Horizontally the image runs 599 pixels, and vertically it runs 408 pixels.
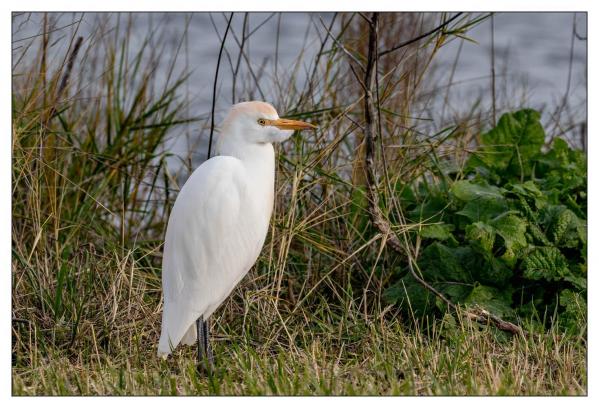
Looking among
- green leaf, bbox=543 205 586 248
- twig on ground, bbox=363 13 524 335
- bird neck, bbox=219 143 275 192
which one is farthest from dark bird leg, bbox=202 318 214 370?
green leaf, bbox=543 205 586 248

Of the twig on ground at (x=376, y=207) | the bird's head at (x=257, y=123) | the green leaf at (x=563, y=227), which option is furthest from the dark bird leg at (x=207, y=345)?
the green leaf at (x=563, y=227)

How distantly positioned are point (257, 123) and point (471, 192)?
95cm

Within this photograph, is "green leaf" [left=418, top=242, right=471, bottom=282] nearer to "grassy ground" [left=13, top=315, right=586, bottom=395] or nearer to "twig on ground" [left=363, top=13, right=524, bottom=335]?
"twig on ground" [left=363, top=13, right=524, bottom=335]

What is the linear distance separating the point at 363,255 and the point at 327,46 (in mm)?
1426

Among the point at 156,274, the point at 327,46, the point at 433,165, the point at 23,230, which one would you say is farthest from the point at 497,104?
the point at 23,230

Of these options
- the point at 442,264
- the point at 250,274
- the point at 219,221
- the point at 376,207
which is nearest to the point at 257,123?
the point at 219,221

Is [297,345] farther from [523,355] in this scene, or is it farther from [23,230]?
[23,230]

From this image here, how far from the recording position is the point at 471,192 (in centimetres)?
370

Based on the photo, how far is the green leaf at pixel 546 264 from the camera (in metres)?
3.59

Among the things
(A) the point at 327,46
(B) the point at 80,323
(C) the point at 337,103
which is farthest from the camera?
(A) the point at 327,46

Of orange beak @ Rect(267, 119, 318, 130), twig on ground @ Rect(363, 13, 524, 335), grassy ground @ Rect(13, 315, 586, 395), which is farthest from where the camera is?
twig on ground @ Rect(363, 13, 524, 335)

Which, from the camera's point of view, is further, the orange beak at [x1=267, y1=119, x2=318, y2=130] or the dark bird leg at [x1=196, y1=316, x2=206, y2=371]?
the dark bird leg at [x1=196, y1=316, x2=206, y2=371]

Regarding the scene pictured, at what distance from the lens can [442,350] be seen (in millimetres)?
3357

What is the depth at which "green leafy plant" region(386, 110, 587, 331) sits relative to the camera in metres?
3.60
